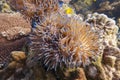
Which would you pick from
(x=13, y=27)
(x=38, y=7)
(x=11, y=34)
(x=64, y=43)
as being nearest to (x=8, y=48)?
(x=11, y=34)

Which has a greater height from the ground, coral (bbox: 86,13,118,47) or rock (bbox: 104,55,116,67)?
coral (bbox: 86,13,118,47)

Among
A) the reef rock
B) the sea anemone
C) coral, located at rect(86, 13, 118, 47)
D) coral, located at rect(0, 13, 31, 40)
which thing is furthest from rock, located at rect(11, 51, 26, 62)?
coral, located at rect(86, 13, 118, 47)

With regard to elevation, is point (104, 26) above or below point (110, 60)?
above

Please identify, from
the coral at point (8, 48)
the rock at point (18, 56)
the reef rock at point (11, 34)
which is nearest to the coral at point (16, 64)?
the rock at point (18, 56)

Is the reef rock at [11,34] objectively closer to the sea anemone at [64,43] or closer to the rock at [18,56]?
the rock at [18,56]

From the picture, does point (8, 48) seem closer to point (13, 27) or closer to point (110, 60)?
point (13, 27)

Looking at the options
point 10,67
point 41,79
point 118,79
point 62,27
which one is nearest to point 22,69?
point 10,67

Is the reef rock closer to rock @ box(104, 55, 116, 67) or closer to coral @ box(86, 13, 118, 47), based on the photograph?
coral @ box(86, 13, 118, 47)
